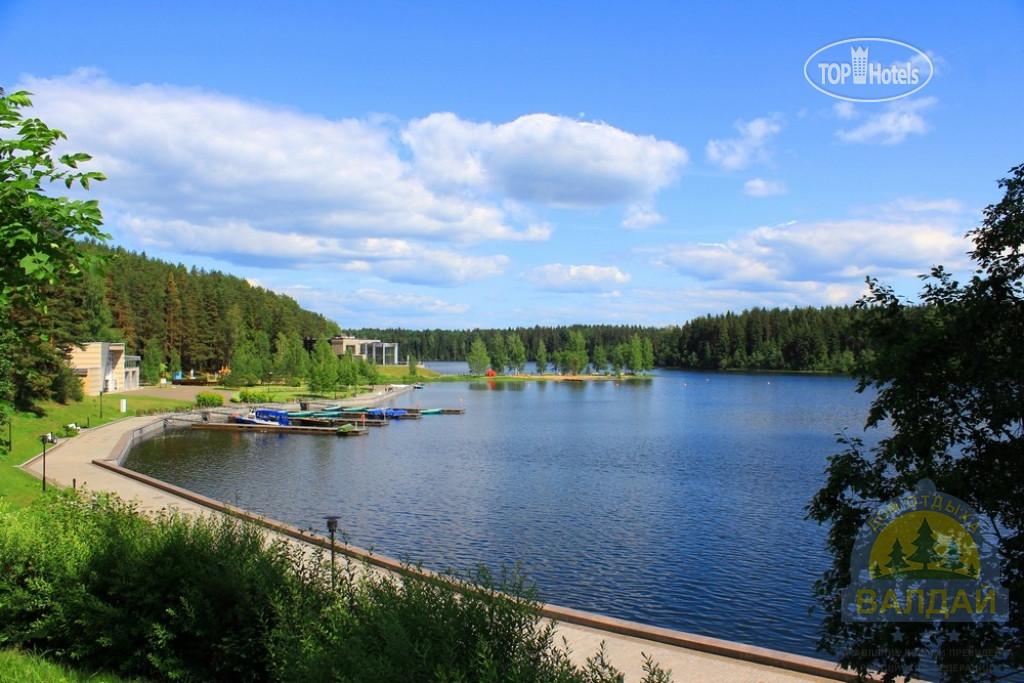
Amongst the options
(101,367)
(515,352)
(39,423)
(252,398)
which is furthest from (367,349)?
(39,423)

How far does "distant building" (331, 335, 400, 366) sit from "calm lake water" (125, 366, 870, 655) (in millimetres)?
68720

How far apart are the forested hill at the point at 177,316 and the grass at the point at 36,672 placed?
78.7 m

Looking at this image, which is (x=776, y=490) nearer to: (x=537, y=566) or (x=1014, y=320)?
(x=537, y=566)

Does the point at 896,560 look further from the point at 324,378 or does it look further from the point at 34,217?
the point at 324,378

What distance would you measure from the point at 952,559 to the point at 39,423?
Answer: 171ft

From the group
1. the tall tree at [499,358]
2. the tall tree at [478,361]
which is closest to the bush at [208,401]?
the tall tree at [478,361]

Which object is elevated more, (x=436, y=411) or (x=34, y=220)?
(x=34, y=220)

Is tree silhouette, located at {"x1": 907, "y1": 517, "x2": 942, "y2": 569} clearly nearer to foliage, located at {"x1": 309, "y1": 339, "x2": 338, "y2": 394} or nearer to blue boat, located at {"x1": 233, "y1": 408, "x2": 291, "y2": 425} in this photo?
blue boat, located at {"x1": 233, "y1": 408, "x2": 291, "y2": 425}

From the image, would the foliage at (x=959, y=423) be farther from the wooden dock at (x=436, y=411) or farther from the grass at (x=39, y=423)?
the wooden dock at (x=436, y=411)

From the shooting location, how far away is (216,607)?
902 centimetres

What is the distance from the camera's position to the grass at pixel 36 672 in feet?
23.7

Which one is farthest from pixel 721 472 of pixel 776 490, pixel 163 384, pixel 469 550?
pixel 163 384

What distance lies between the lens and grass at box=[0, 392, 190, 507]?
85.0 feet

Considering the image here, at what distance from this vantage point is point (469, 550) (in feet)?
75.8
